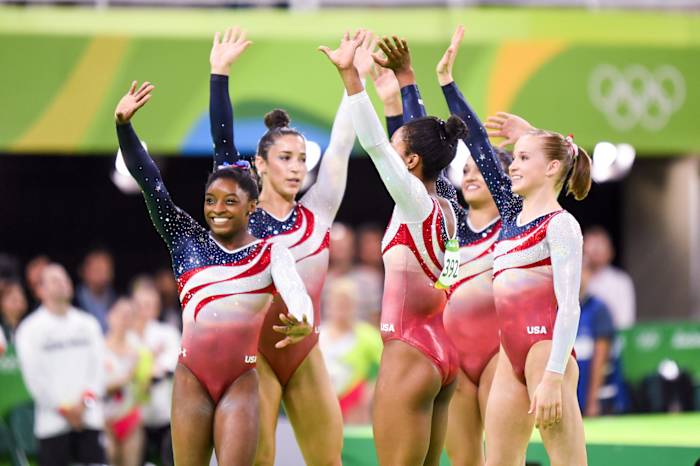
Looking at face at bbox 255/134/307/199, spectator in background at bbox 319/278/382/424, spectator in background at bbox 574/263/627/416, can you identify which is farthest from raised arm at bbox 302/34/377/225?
spectator in background at bbox 574/263/627/416

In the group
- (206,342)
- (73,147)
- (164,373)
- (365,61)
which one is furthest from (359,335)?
(206,342)

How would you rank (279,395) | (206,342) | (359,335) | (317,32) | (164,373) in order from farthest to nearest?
(317,32) < (164,373) < (359,335) < (279,395) < (206,342)

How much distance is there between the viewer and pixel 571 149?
19.4 feet

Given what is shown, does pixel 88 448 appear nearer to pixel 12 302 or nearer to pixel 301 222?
pixel 12 302

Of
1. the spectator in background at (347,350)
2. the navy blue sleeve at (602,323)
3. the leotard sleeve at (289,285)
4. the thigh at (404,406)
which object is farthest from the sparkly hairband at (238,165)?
the navy blue sleeve at (602,323)

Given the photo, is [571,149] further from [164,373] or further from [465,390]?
[164,373]

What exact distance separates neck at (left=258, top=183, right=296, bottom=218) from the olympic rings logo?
6.56 m

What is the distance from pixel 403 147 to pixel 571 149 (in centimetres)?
77

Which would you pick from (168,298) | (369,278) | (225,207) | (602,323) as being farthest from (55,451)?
(225,207)

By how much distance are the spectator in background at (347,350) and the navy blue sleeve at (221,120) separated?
3.43 metres

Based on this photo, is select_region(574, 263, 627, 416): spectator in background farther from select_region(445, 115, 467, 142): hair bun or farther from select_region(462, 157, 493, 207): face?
select_region(445, 115, 467, 142): hair bun

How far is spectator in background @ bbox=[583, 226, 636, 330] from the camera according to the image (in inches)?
474

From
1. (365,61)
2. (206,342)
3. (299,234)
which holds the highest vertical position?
(365,61)

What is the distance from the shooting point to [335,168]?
656 centimetres
